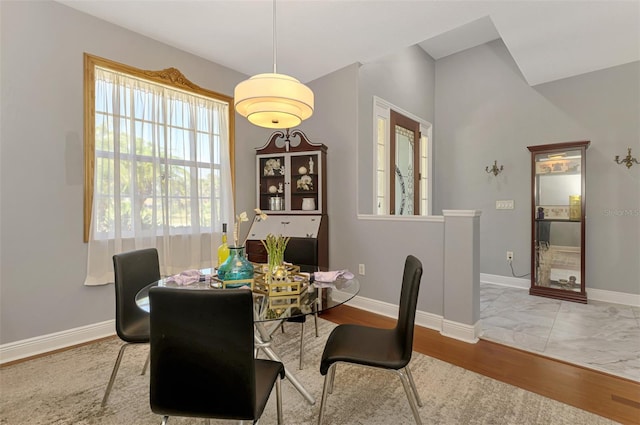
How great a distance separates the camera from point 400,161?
4387 mm

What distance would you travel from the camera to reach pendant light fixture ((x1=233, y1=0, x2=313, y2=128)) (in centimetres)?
175

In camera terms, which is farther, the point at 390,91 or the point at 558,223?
the point at 390,91

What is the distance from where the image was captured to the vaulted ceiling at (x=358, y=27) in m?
2.53

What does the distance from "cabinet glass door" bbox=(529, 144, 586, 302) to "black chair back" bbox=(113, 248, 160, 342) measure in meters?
4.39

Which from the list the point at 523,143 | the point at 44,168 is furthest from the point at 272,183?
the point at 523,143

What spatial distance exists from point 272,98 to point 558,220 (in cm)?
396

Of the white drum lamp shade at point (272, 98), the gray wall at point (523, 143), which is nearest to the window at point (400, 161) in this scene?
the gray wall at point (523, 143)

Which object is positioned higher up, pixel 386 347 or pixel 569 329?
pixel 386 347

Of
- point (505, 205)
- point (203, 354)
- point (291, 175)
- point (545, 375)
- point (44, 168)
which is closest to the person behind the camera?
point (203, 354)

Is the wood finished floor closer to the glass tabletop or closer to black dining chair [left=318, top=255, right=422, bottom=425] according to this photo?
black dining chair [left=318, top=255, right=422, bottom=425]

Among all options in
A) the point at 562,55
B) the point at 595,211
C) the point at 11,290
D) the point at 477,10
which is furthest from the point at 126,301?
the point at 595,211

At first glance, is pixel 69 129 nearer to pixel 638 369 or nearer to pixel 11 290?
pixel 11 290

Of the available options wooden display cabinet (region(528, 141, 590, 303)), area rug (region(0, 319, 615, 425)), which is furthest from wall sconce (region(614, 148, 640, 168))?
area rug (region(0, 319, 615, 425))

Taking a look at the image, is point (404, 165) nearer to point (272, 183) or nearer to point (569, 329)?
point (272, 183)
